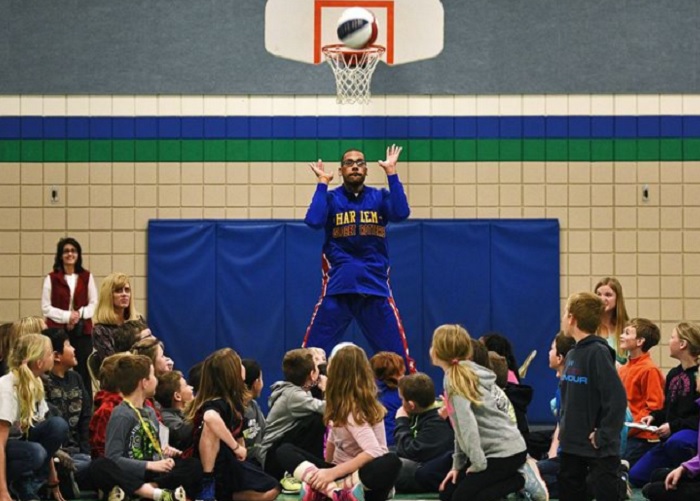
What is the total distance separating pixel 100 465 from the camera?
7.86m

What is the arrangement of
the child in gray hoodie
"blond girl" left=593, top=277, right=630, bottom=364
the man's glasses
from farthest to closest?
the man's glasses → "blond girl" left=593, top=277, right=630, bottom=364 → the child in gray hoodie

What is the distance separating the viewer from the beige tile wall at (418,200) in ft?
44.6

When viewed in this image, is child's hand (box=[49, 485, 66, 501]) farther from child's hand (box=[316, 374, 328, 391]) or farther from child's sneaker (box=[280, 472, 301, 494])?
child's hand (box=[316, 374, 328, 391])

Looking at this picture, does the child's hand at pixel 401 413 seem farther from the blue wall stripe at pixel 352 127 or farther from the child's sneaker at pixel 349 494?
the blue wall stripe at pixel 352 127

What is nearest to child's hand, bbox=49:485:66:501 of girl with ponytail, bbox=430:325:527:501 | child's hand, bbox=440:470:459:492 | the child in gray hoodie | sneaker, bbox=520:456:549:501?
the child in gray hoodie

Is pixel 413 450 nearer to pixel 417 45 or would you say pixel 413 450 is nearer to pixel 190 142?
pixel 417 45

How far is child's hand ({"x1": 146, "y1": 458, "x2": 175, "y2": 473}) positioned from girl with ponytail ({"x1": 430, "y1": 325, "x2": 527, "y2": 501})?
1.84 metres

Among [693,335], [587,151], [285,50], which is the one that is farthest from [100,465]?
[587,151]

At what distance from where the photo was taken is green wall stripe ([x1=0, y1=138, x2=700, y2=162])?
13.7 m

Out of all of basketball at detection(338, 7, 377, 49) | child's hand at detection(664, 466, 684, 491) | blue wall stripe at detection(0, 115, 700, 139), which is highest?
basketball at detection(338, 7, 377, 49)

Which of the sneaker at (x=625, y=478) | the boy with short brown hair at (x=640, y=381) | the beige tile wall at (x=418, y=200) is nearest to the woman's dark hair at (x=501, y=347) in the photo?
the boy with short brown hair at (x=640, y=381)

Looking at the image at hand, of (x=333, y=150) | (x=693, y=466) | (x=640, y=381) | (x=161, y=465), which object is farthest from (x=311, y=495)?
(x=333, y=150)

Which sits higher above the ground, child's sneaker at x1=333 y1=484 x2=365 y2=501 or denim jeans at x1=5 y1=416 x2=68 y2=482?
denim jeans at x1=5 y1=416 x2=68 y2=482

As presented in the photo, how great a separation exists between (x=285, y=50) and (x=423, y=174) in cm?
244
